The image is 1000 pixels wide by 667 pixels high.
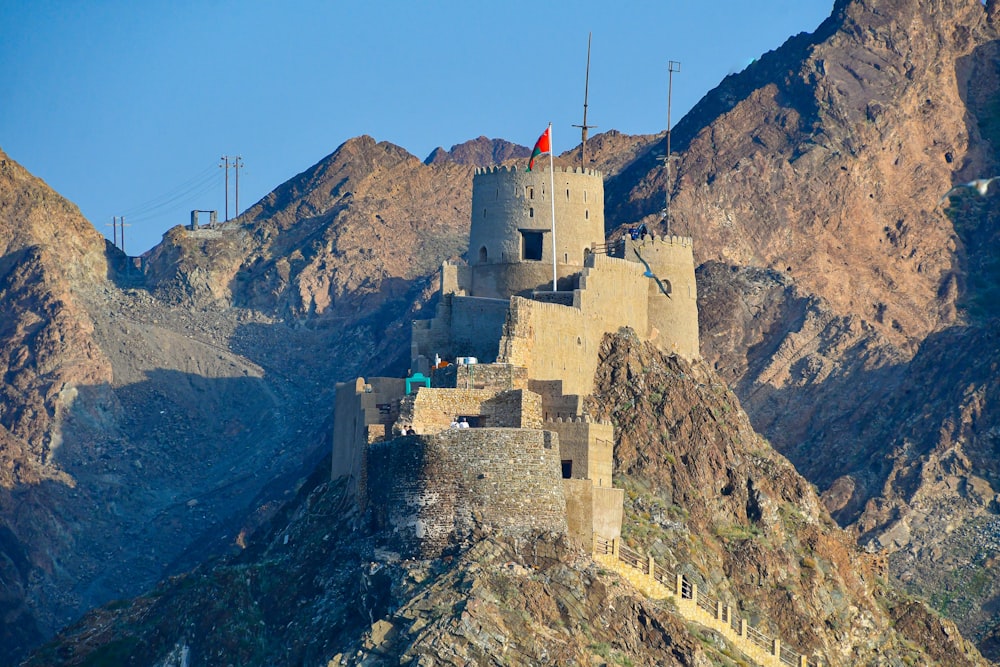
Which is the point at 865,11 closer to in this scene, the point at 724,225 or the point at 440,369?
the point at 724,225

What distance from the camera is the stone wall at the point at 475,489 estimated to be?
348 feet

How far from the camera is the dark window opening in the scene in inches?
4985

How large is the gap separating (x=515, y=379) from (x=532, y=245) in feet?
46.1

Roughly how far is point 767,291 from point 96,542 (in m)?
39.5

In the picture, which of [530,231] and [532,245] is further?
[532,245]

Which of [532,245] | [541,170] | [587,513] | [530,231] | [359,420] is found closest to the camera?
[587,513]

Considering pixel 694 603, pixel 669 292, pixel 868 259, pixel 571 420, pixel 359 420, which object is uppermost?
pixel 868 259

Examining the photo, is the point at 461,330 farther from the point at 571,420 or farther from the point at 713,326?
the point at 713,326

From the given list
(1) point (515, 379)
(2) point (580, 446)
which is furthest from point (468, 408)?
(2) point (580, 446)

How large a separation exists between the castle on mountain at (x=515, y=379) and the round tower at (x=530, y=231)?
6 cm

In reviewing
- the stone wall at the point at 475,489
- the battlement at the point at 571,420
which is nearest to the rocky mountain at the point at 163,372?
the battlement at the point at 571,420

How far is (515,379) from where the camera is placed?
11388 centimetres

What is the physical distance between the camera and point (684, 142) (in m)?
179

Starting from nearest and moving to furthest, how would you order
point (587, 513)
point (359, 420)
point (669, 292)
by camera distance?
point (587, 513) < point (359, 420) < point (669, 292)
